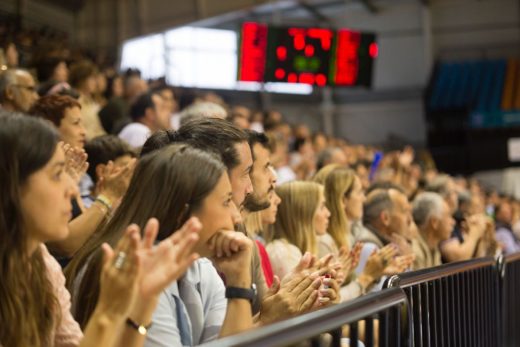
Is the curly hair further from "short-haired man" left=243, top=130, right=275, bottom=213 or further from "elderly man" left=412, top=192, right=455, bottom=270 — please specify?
"elderly man" left=412, top=192, right=455, bottom=270

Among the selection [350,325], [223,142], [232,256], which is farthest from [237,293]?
[223,142]

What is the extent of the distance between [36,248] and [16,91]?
332 cm

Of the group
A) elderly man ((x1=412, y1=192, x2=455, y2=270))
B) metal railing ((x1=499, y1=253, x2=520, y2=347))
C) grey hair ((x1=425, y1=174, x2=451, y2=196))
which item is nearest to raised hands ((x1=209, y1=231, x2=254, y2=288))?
metal railing ((x1=499, y1=253, x2=520, y2=347))

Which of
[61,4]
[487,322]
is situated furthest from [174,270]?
[61,4]

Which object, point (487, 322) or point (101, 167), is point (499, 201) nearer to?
point (487, 322)

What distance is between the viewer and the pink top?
2.32 metres

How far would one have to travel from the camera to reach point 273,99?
71.3 feet

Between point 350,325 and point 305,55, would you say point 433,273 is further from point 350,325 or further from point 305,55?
point 305,55

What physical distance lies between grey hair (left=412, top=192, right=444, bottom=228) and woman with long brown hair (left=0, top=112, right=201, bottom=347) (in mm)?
4712

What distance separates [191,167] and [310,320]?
0.72m

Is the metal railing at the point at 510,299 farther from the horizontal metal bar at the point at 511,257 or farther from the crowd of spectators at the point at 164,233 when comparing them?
the crowd of spectators at the point at 164,233

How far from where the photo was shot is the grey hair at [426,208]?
6.53 m

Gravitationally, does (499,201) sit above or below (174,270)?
below

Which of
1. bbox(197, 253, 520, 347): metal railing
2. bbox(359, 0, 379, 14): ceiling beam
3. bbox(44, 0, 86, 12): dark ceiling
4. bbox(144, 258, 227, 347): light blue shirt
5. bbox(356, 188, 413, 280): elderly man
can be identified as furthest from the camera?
bbox(359, 0, 379, 14): ceiling beam
